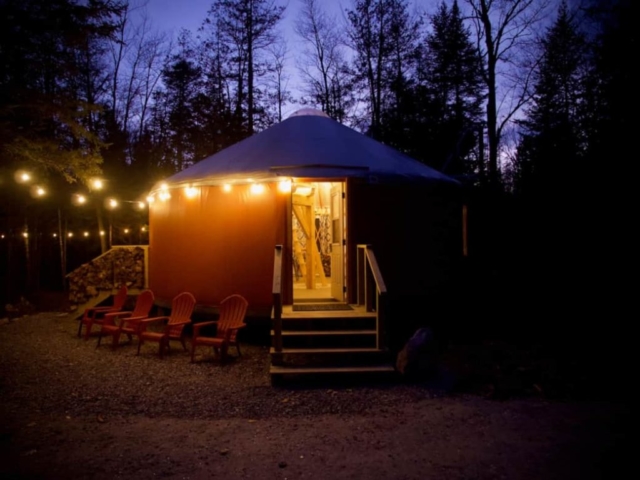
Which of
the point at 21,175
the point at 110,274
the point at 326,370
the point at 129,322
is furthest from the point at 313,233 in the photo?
the point at 21,175

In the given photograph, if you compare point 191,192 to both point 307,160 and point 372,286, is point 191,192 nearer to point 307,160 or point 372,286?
point 307,160

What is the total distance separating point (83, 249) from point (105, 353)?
1167cm

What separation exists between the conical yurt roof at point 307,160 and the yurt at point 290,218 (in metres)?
0.02

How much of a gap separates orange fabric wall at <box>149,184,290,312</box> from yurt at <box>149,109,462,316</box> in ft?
0.05

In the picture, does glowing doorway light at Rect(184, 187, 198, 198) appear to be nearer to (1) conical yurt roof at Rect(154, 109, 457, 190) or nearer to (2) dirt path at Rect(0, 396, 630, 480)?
(1) conical yurt roof at Rect(154, 109, 457, 190)

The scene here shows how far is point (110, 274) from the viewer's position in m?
10.8

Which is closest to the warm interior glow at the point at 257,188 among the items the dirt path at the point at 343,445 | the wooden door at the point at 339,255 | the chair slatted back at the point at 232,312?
the wooden door at the point at 339,255

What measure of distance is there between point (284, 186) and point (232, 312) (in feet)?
6.76

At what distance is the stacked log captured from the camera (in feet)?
35.2

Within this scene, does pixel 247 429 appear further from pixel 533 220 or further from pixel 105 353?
pixel 533 220

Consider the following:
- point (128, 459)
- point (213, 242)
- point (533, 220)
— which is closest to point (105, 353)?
point (213, 242)

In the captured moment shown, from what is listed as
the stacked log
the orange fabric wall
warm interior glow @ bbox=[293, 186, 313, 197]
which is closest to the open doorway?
warm interior glow @ bbox=[293, 186, 313, 197]

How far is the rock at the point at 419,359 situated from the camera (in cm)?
572

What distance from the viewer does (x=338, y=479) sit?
333cm
